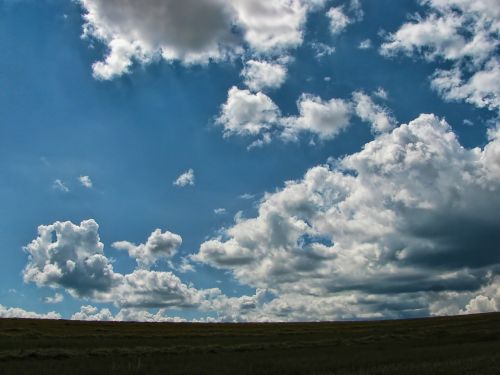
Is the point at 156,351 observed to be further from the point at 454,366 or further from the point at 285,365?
the point at 454,366

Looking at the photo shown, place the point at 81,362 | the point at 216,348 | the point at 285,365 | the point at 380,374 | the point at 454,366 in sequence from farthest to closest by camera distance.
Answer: the point at 216,348 < the point at 81,362 < the point at 285,365 < the point at 454,366 < the point at 380,374

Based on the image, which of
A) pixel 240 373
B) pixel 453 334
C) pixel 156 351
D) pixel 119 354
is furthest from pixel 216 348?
pixel 453 334

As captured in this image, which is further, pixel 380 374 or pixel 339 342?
pixel 339 342

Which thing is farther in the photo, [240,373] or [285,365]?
[285,365]

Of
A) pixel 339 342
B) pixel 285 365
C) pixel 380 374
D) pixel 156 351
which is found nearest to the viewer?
pixel 380 374

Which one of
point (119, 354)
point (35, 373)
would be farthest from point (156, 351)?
point (35, 373)

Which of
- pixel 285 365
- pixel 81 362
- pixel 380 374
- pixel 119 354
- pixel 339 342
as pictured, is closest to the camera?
pixel 380 374

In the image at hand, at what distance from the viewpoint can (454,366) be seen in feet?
74.2

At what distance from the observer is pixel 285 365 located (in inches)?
950

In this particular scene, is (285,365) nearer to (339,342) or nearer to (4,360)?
(4,360)

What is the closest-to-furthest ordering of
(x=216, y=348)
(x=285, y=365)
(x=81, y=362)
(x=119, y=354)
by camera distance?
(x=285, y=365)
(x=81, y=362)
(x=119, y=354)
(x=216, y=348)

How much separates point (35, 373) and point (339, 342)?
1210 inches

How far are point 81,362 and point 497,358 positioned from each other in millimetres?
21615

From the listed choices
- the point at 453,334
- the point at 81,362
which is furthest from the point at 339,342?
the point at 81,362
